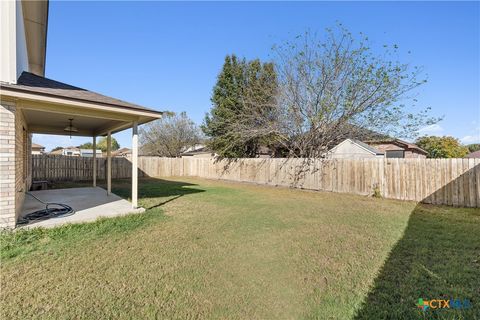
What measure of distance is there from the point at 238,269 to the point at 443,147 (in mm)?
40021

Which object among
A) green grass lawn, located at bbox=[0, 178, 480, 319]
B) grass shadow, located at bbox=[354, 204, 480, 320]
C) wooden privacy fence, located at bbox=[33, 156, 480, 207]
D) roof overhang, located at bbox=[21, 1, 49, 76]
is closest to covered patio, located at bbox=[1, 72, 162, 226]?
green grass lawn, located at bbox=[0, 178, 480, 319]

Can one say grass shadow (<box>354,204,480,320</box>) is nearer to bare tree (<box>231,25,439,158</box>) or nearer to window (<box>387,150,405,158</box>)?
bare tree (<box>231,25,439,158</box>)

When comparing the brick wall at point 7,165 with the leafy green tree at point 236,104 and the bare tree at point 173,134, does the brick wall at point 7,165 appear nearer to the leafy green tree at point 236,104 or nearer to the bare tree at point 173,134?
the leafy green tree at point 236,104

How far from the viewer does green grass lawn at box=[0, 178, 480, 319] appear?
2268mm

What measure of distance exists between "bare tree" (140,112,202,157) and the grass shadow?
28.0 meters

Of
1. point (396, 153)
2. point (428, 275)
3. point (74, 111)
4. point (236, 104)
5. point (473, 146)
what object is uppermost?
point (236, 104)

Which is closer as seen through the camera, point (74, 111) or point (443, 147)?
point (74, 111)

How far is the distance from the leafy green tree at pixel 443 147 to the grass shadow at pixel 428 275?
32481 millimetres

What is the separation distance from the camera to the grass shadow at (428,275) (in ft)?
7.34

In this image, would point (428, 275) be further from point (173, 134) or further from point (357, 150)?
point (173, 134)

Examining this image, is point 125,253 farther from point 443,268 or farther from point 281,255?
point 443,268

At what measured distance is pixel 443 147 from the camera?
31734 mm

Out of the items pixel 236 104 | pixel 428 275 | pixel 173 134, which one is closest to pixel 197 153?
pixel 173 134

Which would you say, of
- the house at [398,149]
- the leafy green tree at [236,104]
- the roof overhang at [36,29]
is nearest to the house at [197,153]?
the leafy green tree at [236,104]
